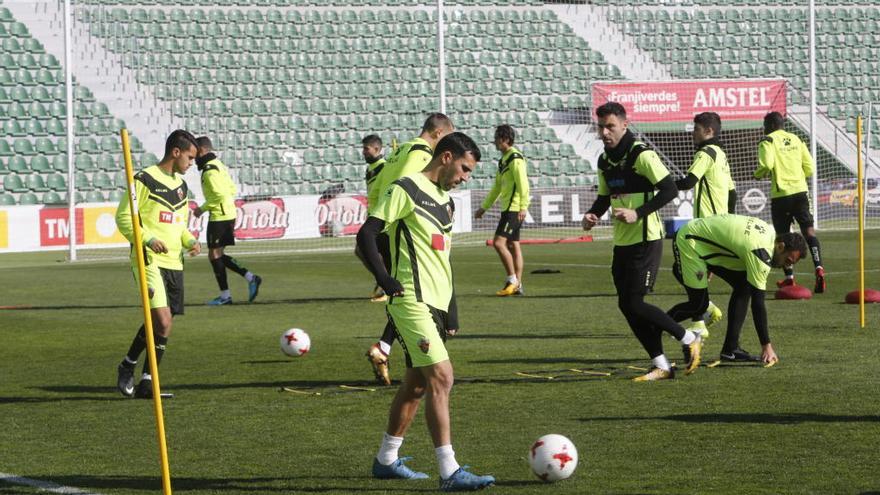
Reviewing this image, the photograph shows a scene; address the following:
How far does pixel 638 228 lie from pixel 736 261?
1.20 meters

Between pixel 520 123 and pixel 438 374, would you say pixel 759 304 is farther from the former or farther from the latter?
pixel 520 123

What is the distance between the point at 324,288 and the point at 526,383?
1021 centimetres

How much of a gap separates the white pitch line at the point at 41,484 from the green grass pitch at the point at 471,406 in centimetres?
7

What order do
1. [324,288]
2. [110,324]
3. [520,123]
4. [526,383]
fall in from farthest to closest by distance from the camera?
[520,123], [324,288], [110,324], [526,383]

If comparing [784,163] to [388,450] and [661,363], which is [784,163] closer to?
[661,363]

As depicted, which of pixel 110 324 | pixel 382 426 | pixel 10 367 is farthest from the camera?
pixel 110 324

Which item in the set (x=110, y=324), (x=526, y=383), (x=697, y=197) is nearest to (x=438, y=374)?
(x=526, y=383)

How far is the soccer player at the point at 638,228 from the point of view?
10219 mm

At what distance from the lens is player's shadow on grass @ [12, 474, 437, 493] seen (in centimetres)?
681

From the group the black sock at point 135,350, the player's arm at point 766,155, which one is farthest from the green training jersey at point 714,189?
the black sock at point 135,350

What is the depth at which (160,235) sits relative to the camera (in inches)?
408

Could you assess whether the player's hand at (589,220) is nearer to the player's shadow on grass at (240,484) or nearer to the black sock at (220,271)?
the player's shadow on grass at (240,484)

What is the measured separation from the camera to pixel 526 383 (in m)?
10.4

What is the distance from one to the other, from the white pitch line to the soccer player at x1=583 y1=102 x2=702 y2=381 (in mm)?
4649
